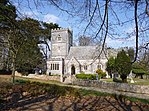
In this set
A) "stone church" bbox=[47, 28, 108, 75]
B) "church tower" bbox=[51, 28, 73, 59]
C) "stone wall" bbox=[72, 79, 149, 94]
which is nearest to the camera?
"stone wall" bbox=[72, 79, 149, 94]

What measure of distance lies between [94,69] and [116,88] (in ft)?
86.6

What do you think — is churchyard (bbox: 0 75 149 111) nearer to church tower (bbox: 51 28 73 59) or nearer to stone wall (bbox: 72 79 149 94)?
stone wall (bbox: 72 79 149 94)

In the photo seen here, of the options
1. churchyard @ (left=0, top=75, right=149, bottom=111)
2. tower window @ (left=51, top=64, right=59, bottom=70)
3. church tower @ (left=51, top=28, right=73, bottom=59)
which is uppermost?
church tower @ (left=51, top=28, right=73, bottom=59)

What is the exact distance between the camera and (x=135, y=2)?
439cm

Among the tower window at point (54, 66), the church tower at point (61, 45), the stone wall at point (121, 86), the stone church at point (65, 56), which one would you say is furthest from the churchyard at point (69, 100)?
the church tower at point (61, 45)

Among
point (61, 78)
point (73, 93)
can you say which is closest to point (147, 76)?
point (61, 78)

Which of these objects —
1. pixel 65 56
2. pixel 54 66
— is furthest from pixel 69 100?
pixel 65 56

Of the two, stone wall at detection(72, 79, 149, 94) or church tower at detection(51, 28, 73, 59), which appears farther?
church tower at detection(51, 28, 73, 59)

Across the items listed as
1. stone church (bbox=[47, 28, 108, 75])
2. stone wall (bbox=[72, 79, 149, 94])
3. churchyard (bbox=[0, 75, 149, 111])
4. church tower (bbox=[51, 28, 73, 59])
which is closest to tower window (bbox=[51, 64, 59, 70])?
stone church (bbox=[47, 28, 108, 75])

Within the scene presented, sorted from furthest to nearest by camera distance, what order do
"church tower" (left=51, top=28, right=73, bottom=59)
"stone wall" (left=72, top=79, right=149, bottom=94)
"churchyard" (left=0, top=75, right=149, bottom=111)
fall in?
"church tower" (left=51, top=28, right=73, bottom=59)
"stone wall" (left=72, top=79, right=149, bottom=94)
"churchyard" (left=0, top=75, right=149, bottom=111)

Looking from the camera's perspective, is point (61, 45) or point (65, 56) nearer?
point (65, 56)

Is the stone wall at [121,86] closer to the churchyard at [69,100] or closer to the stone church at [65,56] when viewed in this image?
the churchyard at [69,100]

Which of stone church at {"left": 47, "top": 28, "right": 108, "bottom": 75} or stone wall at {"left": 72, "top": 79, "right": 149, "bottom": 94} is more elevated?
stone church at {"left": 47, "top": 28, "right": 108, "bottom": 75}

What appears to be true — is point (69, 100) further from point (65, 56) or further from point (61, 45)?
point (61, 45)
